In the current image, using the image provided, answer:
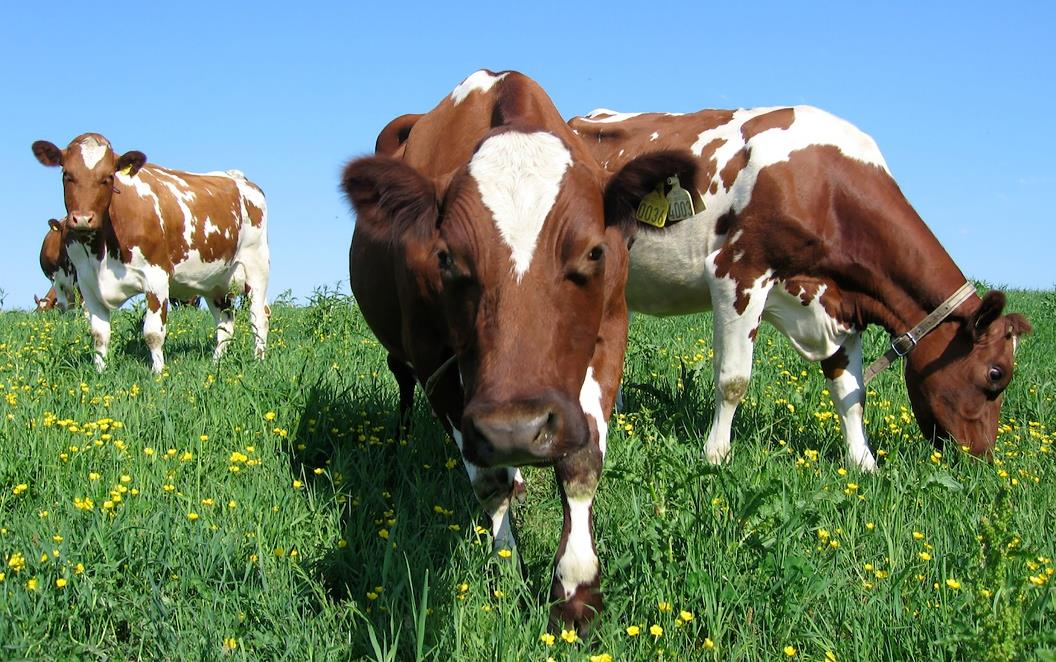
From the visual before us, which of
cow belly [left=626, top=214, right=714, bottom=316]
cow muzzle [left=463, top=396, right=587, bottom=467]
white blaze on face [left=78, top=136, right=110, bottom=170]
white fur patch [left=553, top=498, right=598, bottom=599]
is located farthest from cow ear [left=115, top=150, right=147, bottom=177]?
cow muzzle [left=463, top=396, right=587, bottom=467]

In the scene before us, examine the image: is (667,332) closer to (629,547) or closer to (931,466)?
(931,466)

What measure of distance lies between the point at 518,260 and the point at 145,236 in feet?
26.2

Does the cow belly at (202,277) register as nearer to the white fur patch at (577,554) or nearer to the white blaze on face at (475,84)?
the white blaze on face at (475,84)

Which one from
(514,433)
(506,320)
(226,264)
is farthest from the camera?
(226,264)

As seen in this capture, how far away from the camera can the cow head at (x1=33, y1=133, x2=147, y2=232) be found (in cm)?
899

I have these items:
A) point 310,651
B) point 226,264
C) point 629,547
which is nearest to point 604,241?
point 629,547

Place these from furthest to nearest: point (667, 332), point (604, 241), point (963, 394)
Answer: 1. point (667, 332)
2. point (963, 394)
3. point (604, 241)

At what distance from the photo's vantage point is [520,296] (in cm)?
295

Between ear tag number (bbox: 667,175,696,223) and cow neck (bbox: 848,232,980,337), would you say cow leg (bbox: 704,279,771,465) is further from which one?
ear tag number (bbox: 667,175,696,223)

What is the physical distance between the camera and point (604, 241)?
327 cm

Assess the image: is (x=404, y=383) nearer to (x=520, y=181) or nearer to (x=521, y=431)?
(x=520, y=181)

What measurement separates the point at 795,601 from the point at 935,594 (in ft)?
2.03

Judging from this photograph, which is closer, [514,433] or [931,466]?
[514,433]

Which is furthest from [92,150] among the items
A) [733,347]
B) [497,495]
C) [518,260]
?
[518,260]
